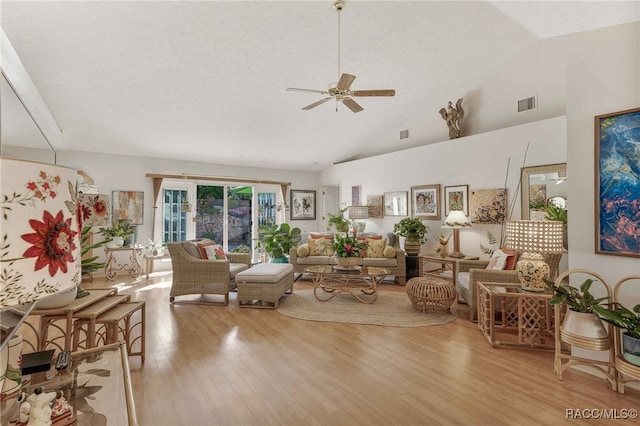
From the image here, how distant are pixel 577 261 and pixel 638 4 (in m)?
2.53

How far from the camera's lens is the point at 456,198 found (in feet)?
18.0

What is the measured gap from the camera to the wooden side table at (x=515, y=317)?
9.51ft

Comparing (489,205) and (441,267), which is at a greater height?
(489,205)

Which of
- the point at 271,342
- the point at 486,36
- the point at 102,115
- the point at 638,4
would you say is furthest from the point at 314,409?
the point at 102,115

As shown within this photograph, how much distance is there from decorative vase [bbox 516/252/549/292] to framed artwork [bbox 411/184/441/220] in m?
2.86

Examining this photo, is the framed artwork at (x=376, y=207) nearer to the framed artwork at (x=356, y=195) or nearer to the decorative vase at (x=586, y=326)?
the framed artwork at (x=356, y=195)

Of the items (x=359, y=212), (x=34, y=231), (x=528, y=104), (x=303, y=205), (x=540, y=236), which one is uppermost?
(x=528, y=104)

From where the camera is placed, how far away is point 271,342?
3.05m

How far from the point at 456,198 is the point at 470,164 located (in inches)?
25.3

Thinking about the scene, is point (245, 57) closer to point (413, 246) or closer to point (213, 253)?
point (213, 253)

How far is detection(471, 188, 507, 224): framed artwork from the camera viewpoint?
4.79 metres

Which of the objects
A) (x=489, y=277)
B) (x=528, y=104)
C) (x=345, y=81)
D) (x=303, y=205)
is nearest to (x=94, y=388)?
(x=345, y=81)

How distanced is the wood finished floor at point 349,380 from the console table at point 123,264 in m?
3.13

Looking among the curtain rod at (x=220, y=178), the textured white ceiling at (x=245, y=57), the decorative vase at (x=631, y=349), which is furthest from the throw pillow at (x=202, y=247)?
the decorative vase at (x=631, y=349)
